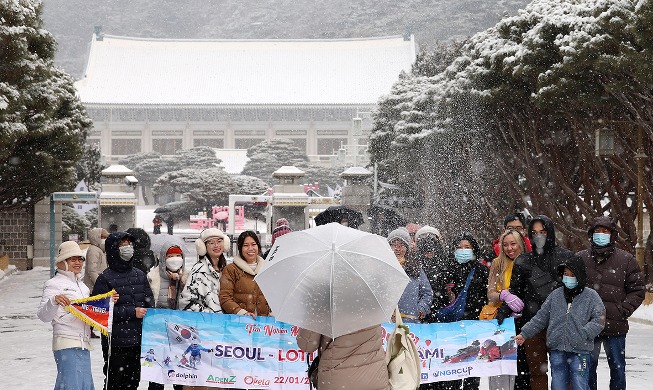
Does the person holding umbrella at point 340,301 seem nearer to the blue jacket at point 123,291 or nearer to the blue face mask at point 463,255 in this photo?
the blue jacket at point 123,291

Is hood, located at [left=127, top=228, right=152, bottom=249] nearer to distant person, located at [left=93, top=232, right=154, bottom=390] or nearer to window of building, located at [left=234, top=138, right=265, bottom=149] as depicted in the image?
distant person, located at [left=93, top=232, right=154, bottom=390]

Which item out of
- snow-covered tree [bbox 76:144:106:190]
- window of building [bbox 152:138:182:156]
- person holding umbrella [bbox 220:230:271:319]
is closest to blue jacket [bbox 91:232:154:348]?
person holding umbrella [bbox 220:230:271:319]

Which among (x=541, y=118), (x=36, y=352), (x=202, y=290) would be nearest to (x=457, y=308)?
(x=202, y=290)

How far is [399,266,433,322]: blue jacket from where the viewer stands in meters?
7.85

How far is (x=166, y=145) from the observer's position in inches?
2749

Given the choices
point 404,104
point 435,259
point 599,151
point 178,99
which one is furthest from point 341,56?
point 435,259

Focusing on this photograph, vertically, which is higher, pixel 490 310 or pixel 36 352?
pixel 490 310

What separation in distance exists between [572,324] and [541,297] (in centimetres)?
42

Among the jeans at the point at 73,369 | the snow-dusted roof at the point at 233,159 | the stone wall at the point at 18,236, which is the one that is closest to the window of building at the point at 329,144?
the snow-dusted roof at the point at 233,159

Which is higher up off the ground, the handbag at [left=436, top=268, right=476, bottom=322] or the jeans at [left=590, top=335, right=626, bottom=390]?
the handbag at [left=436, top=268, right=476, bottom=322]

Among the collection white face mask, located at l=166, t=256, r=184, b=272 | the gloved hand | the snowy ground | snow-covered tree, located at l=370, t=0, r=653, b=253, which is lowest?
the snowy ground

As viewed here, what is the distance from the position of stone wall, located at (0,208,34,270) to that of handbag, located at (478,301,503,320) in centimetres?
2366

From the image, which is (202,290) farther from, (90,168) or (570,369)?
(90,168)

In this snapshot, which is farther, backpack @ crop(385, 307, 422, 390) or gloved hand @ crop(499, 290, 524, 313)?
gloved hand @ crop(499, 290, 524, 313)
